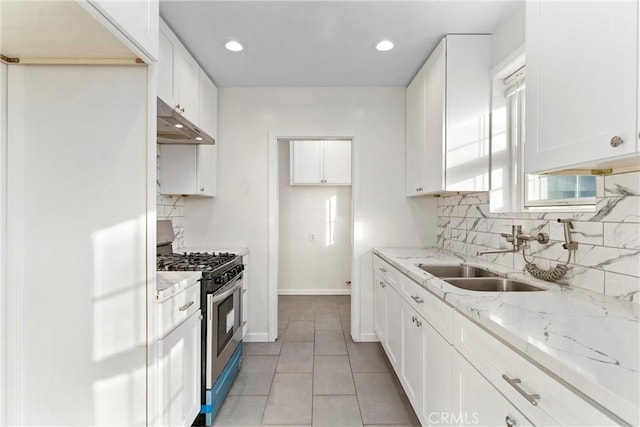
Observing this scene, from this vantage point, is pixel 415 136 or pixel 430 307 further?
pixel 415 136

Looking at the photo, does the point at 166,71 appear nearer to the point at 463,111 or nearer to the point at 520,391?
the point at 463,111

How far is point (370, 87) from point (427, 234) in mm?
1603

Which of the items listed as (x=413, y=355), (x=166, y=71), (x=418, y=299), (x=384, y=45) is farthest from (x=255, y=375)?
(x=384, y=45)

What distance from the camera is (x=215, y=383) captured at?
194 centimetres

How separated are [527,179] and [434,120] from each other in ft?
2.63

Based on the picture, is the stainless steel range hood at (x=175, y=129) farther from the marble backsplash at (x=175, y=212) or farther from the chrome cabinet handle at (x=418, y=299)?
the chrome cabinet handle at (x=418, y=299)

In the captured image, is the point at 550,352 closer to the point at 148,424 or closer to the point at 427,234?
the point at 148,424

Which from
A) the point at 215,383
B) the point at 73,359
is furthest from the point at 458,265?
the point at 73,359

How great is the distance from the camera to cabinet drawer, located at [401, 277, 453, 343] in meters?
1.36

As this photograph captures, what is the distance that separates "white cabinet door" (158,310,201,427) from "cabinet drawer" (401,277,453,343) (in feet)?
4.17

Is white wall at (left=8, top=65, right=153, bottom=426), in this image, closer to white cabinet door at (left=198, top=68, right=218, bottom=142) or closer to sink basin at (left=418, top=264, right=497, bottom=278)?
white cabinet door at (left=198, top=68, right=218, bottom=142)

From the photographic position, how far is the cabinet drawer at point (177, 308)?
1375 mm

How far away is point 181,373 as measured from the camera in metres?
1.58

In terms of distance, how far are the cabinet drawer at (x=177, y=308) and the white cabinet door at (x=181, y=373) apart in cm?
4
